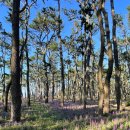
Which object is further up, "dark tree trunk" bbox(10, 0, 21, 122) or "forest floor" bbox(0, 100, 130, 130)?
"dark tree trunk" bbox(10, 0, 21, 122)

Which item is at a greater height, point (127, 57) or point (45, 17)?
point (45, 17)

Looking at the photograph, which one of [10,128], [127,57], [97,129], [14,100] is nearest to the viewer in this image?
[97,129]

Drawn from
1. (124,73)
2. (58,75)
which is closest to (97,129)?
(124,73)

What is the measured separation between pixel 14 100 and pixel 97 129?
7091 mm

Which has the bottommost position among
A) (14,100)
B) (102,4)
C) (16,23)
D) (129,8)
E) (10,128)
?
(10,128)

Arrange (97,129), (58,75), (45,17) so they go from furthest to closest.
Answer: (58,75) < (45,17) < (97,129)

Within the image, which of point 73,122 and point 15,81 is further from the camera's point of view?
point 15,81

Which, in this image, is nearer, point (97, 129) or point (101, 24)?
point (97, 129)

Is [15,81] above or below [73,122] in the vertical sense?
above

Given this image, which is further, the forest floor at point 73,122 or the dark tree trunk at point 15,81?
the dark tree trunk at point 15,81

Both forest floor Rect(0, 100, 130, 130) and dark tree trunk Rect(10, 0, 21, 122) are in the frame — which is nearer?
forest floor Rect(0, 100, 130, 130)

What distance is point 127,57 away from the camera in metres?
56.6

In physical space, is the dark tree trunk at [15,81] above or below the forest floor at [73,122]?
above

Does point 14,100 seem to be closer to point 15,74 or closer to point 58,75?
point 15,74
